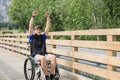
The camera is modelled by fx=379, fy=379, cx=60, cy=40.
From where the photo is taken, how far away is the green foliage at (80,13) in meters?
43.9

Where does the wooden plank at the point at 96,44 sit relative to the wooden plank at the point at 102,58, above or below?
above

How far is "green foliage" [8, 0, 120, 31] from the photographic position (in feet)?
144

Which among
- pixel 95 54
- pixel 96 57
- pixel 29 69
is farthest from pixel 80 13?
pixel 96 57

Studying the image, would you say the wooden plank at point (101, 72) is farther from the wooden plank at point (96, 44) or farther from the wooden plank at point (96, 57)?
the wooden plank at point (96, 44)

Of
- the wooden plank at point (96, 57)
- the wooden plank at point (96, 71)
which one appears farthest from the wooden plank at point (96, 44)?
the wooden plank at point (96, 71)

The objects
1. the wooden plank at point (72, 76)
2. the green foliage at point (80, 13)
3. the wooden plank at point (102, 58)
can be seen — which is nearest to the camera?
the wooden plank at point (102, 58)

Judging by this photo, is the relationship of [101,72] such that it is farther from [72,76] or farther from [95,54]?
[72,76]


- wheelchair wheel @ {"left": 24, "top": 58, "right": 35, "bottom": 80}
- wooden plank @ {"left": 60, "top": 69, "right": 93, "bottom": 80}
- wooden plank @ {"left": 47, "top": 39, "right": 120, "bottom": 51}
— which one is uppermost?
wooden plank @ {"left": 47, "top": 39, "right": 120, "bottom": 51}

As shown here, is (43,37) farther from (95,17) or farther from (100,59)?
(95,17)

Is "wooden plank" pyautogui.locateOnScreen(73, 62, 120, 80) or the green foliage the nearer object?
"wooden plank" pyautogui.locateOnScreen(73, 62, 120, 80)

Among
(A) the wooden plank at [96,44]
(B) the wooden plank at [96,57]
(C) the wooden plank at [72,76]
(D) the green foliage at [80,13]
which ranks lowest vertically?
(C) the wooden plank at [72,76]

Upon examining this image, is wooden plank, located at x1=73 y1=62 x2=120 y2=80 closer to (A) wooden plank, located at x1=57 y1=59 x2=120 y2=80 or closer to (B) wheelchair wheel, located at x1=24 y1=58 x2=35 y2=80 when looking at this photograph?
(A) wooden plank, located at x1=57 y1=59 x2=120 y2=80

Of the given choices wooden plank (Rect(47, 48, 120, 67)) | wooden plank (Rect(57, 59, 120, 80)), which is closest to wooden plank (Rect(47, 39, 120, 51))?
wooden plank (Rect(47, 48, 120, 67))

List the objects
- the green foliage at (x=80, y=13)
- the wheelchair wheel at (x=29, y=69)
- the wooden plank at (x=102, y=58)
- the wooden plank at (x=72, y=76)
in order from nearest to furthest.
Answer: the wooden plank at (x=102, y=58) → the wheelchair wheel at (x=29, y=69) → the wooden plank at (x=72, y=76) → the green foliage at (x=80, y=13)
